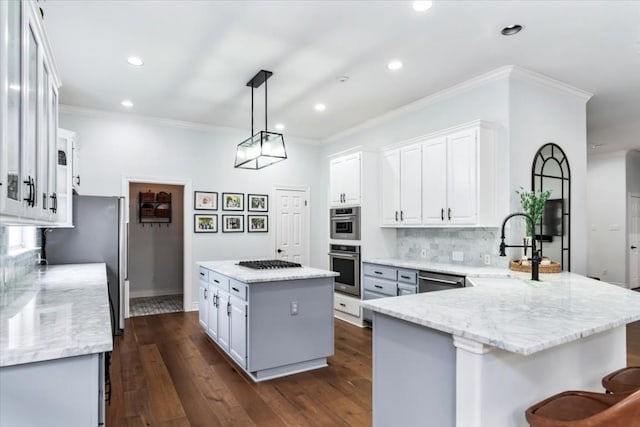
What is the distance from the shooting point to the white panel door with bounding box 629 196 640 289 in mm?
7652

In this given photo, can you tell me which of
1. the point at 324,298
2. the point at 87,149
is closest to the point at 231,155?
the point at 87,149

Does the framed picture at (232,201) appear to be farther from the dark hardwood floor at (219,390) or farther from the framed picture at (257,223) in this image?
the dark hardwood floor at (219,390)

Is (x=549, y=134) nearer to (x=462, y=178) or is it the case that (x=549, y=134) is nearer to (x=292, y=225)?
(x=462, y=178)

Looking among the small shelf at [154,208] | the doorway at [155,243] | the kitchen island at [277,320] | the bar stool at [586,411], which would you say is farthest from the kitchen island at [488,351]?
the small shelf at [154,208]

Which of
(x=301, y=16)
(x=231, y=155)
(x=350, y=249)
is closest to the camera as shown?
(x=301, y=16)

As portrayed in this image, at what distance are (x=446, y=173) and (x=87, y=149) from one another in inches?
190

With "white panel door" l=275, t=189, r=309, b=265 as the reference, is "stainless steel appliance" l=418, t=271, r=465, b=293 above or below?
below

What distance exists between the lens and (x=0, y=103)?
3.83ft

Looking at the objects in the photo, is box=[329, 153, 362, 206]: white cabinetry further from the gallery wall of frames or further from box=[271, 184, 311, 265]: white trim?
the gallery wall of frames

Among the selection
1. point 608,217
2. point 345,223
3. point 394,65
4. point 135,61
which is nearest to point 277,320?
point 345,223

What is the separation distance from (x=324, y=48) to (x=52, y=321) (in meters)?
2.93

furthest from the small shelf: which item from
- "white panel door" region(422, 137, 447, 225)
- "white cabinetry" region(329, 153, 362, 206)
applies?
"white panel door" region(422, 137, 447, 225)

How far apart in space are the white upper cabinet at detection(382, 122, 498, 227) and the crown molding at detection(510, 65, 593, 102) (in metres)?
0.66

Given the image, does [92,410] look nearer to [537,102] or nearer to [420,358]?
[420,358]
